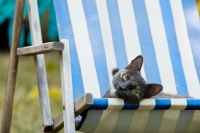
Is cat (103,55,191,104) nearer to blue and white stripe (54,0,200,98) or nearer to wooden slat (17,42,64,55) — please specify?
blue and white stripe (54,0,200,98)

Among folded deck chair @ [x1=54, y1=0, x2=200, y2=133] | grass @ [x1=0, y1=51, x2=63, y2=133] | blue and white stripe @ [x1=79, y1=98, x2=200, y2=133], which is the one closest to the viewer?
blue and white stripe @ [x1=79, y1=98, x2=200, y2=133]

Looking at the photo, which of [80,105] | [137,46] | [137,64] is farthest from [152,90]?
[137,46]

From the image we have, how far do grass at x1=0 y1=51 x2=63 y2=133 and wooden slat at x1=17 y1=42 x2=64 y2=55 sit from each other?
1094mm

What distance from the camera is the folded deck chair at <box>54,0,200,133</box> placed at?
3.32m

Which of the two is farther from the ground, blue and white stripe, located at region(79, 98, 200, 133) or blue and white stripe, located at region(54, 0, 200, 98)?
blue and white stripe, located at region(54, 0, 200, 98)

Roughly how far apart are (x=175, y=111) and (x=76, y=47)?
0.87 metres

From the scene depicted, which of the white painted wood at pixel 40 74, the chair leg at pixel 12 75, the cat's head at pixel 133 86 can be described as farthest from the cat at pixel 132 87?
the chair leg at pixel 12 75

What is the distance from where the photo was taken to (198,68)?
4.12m

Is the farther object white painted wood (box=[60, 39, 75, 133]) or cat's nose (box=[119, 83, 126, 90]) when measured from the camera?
cat's nose (box=[119, 83, 126, 90])

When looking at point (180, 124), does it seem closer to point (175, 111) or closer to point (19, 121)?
point (175, 111)

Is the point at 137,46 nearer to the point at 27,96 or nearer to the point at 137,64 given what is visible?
the point at 137,64

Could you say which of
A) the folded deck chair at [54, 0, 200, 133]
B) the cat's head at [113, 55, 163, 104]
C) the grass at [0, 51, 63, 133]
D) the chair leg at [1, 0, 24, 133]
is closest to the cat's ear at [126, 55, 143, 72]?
the cat's head at [113, 55, 163, 104]

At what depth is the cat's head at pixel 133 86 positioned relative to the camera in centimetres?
311

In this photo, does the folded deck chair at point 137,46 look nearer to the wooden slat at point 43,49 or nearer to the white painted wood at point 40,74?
the white painted wood at point 40,74
